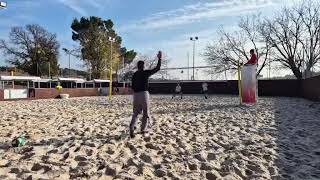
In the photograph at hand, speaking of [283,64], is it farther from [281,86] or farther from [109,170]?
[109,170]

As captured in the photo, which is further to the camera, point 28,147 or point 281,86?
point 281,86

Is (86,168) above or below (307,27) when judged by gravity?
below

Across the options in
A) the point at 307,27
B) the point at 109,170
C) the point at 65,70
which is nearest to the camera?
the point at 109,170

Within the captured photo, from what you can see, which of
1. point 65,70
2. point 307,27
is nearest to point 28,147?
point 307,27

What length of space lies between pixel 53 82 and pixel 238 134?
125 feet

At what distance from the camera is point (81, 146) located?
8.01 m

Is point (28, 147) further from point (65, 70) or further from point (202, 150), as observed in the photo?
point (65, 70)

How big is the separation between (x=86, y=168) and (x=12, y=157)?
1.52m

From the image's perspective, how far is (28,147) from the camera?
26.0 ft

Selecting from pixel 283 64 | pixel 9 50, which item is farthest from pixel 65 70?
pixel 283 64

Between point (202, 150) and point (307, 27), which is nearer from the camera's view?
point (202, 150)

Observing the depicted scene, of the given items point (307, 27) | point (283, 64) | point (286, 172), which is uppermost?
point (307, 27)

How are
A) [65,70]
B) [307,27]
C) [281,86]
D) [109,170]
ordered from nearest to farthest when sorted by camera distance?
[109,170] < [281,86] < [307,27] < [65,70]

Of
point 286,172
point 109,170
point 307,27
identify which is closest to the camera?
point 109,170
